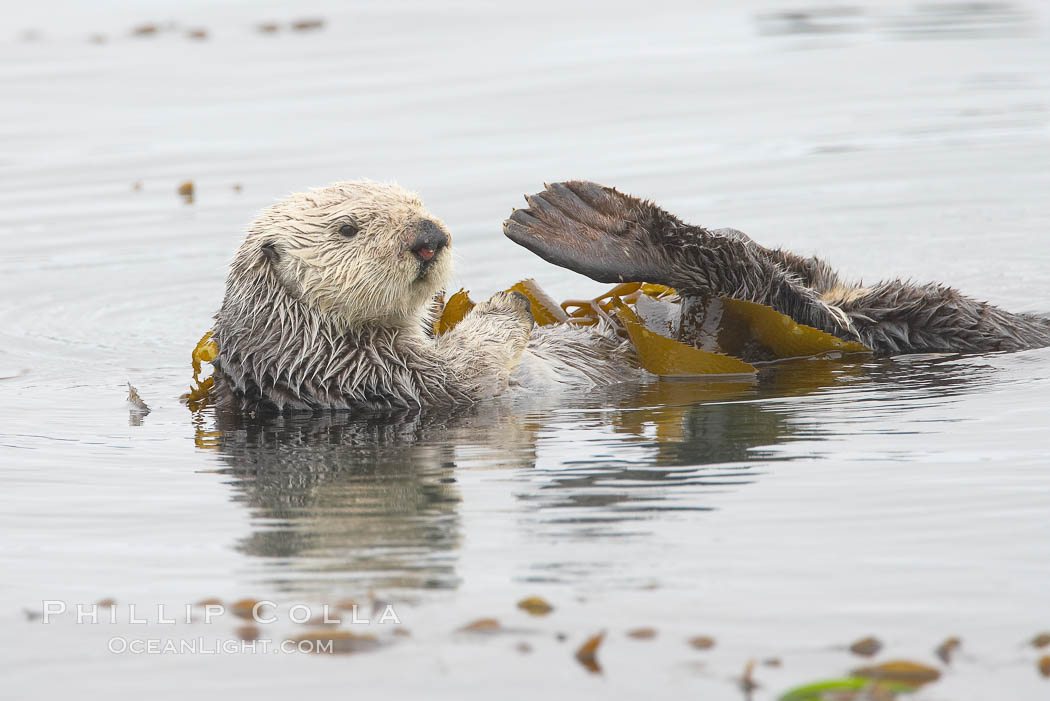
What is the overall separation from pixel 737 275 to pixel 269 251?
6.05 feet

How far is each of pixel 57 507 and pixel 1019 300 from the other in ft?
17.3

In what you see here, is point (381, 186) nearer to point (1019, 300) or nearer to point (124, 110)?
point (1019, 300)

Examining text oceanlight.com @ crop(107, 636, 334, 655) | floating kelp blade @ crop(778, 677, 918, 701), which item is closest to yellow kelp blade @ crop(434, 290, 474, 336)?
text oceanlight.com @ crop(107, 636, 334, 655)

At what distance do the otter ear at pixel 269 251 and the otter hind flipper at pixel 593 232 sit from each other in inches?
35.6

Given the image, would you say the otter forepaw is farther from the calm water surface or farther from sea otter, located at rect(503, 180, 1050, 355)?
sea otter, located at rect(503, 180, 1050, 355)

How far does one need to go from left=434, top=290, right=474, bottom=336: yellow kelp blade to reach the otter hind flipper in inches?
39.8

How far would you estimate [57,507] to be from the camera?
4238 mm

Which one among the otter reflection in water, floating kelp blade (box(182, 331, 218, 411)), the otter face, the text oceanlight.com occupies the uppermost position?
the otter face

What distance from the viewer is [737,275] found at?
5469 millimetres

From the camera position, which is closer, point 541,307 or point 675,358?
point 675,358

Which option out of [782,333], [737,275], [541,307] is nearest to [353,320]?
[541,307]

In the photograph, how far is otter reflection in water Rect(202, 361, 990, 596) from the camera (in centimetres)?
363

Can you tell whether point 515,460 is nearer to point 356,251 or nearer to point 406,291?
point 406,291

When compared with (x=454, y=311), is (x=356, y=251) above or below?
above
